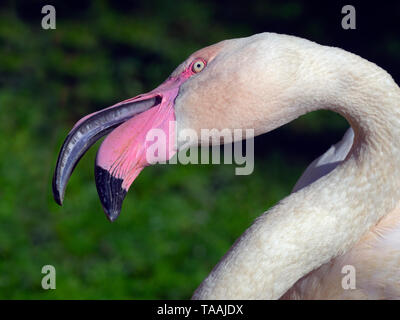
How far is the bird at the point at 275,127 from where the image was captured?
1624 mm

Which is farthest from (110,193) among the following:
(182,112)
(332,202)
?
(332,202)

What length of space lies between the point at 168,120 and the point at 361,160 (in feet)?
1.70

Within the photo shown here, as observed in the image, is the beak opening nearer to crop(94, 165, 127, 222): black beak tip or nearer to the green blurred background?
crop(94, 165, 127, 222): black beak tip

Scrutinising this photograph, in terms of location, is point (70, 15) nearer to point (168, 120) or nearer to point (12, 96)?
point (12, 96)

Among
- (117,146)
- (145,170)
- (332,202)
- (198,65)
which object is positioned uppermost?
(145,170)

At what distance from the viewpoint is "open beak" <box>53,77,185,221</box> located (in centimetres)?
171

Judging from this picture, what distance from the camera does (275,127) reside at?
1.71 m

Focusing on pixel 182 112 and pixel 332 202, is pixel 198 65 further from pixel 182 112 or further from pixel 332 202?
pixel 332 202

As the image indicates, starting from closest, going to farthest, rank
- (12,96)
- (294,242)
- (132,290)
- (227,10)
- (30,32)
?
(294,242) < (132,290) < (12,96) < (30,32) < (227,10)

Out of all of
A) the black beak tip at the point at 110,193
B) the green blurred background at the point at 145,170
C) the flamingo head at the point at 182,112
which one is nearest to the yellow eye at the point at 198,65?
the flamingo head at the point at 182,112

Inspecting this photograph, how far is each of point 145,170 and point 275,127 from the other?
229 cm

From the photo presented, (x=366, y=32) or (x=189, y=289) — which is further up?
(x=366, y=32)

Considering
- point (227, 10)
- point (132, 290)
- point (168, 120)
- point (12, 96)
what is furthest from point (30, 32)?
point (168, 120)

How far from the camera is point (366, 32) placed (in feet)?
15.8
